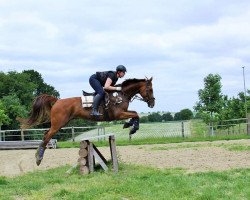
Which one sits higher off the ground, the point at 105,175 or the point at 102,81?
the point at 102,81

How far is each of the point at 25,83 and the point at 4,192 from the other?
154ft

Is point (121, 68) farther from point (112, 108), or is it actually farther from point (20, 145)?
point (20, 145)

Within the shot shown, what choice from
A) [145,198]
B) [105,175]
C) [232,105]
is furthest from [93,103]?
[232,105]

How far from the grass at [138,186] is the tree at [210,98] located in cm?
2801

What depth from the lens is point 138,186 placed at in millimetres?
7758

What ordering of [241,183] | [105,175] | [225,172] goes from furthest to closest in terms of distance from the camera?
1. [105,175]
2. [225,172]
3. [241,183]

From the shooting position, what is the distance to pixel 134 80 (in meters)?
10.4

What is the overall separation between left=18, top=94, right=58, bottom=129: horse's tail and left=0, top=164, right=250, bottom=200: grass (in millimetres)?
1824

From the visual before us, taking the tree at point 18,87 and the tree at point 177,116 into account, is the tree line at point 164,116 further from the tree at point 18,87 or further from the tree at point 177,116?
the tree at point 18,87

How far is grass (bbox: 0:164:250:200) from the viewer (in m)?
7.09

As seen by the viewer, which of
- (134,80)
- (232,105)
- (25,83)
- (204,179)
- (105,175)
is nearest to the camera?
(204,179)

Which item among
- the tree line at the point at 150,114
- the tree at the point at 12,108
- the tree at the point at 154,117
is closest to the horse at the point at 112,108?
the tree line at the point at 150,114

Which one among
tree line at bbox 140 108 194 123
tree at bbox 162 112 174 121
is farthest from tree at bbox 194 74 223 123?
tree at bbox 162 112 174 121

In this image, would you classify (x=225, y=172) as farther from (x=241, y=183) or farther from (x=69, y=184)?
(x=69, y=184)
